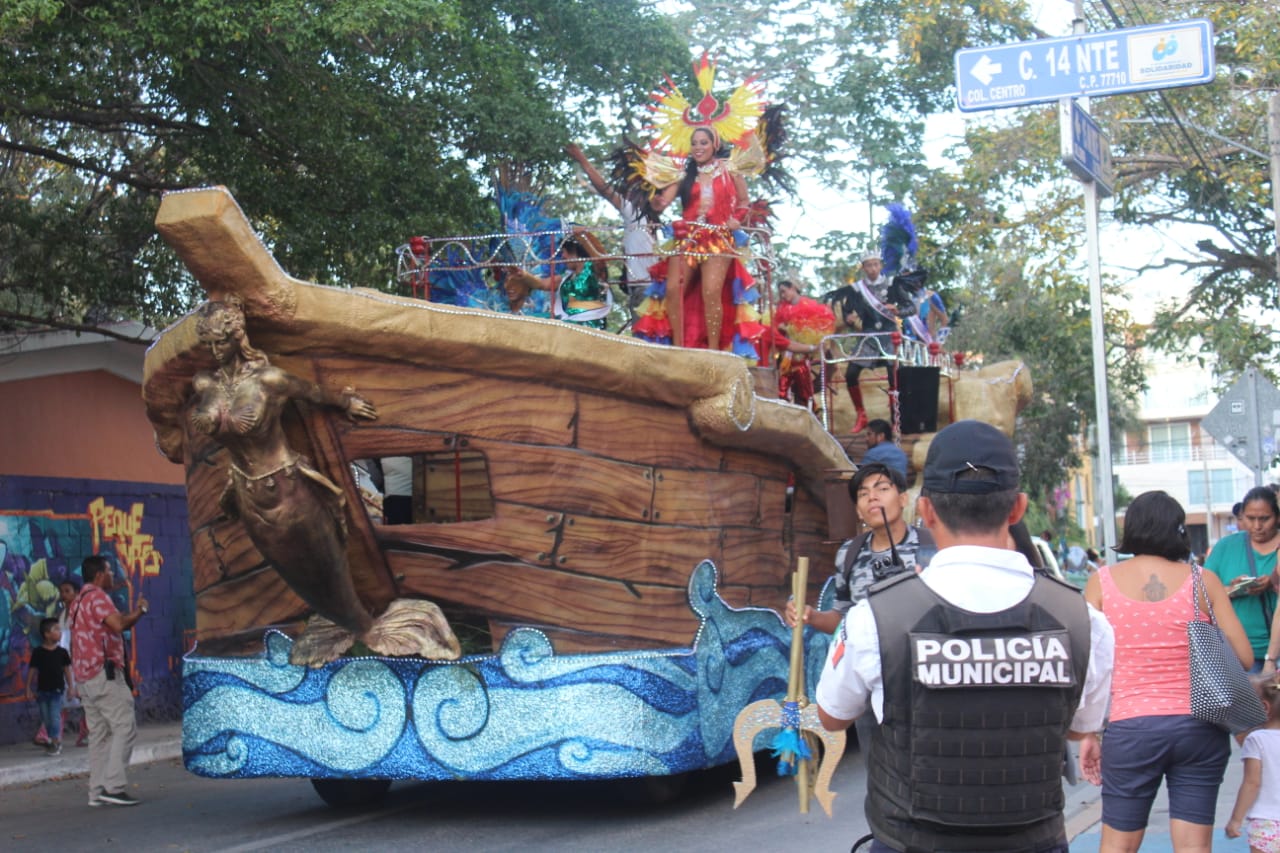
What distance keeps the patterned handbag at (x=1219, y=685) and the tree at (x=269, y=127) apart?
802 centimetres

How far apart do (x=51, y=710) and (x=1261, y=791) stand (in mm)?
10037

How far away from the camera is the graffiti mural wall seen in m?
13.2

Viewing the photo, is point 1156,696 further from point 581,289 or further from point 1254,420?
point 1254,420

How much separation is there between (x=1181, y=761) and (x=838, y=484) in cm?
321

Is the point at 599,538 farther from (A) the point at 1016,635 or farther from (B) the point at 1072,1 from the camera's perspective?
(B) the point at 1072,1

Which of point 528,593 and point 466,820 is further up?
point 528,593

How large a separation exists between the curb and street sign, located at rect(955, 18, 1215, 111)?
327 inches

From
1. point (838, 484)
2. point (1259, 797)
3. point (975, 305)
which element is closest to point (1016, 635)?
point (1259, 797)

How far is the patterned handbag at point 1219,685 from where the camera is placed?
5043 millimetres

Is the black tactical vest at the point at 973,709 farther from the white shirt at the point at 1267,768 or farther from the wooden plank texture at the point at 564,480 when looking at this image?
the wooden plank texture at the point at 564,480

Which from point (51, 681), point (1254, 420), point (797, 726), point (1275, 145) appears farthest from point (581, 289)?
point (1275, 145)

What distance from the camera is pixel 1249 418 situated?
12078mm

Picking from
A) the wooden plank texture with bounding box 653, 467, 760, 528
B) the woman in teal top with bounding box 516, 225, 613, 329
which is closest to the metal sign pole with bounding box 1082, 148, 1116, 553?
the wooden plank texture with bounding box 653, 467, 760, 528

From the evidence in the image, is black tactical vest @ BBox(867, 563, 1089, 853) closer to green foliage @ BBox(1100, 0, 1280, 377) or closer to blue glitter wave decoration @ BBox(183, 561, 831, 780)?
blue glitter wave decoration @ BBox(183, 561, 831, 780)
